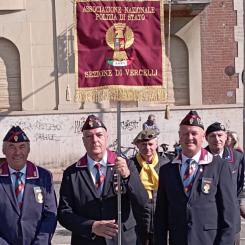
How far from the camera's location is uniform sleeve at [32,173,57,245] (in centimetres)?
482

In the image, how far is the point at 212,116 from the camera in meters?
18.0

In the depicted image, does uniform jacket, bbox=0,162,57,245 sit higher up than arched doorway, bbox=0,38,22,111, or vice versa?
arched doorway, bbox=0,38,22,111

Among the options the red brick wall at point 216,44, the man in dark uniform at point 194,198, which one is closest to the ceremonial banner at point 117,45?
the man in dark uniform at point 194,198

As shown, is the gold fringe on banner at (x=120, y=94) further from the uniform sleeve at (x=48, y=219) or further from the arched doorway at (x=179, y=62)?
the arched doorway at (x=179, y=62)

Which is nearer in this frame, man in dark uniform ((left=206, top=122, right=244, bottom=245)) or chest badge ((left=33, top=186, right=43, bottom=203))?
chest badge ((left=33, top=186, right=43, bottom=203))

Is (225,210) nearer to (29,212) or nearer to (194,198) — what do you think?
(194,198)

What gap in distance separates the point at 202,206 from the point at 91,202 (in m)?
0.90

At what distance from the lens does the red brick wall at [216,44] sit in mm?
18141

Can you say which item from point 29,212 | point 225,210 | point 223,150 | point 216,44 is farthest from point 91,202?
point 216,44

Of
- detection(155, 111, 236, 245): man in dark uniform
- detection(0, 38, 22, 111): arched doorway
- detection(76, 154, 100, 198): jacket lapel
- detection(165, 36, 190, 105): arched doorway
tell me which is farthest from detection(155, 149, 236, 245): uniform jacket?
detection(0, 38, 22, 111): arched doorway

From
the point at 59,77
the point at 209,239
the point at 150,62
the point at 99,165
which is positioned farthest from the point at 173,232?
the point at 59,77

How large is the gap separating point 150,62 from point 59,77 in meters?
12.8

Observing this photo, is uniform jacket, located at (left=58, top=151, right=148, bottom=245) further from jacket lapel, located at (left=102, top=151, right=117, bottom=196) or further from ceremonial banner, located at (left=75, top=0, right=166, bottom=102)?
ceremonial banner, located at (left=75, top=0, right=166, bottom=102)

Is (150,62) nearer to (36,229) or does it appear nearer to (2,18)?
(36,229)
